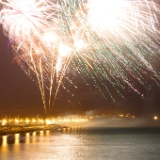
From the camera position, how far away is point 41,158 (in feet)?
117

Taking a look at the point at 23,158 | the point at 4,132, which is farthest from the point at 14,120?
the point at 23,158

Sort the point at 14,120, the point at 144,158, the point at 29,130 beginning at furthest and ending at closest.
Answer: the point at 14,120, the point at 29,130, the point at 144,158

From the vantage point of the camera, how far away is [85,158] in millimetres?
36500

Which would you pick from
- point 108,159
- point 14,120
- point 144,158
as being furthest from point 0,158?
point 14,120

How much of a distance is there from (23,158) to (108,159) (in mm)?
9201

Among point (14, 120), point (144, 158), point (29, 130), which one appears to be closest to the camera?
point (144, 158)

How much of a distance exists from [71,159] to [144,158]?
8890 mm

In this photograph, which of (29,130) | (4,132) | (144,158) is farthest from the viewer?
(29,130)

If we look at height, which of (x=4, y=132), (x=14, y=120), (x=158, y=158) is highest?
(x=14, y=120)

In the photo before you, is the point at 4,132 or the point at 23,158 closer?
Answer: the point at 23,158

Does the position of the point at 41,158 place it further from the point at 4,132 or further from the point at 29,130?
the point at 29,130

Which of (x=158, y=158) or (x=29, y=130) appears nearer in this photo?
(x=158, y=158)

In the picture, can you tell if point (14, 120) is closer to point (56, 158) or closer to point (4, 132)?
point (4, 132)

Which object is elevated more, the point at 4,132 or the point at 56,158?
the point at 4,132
